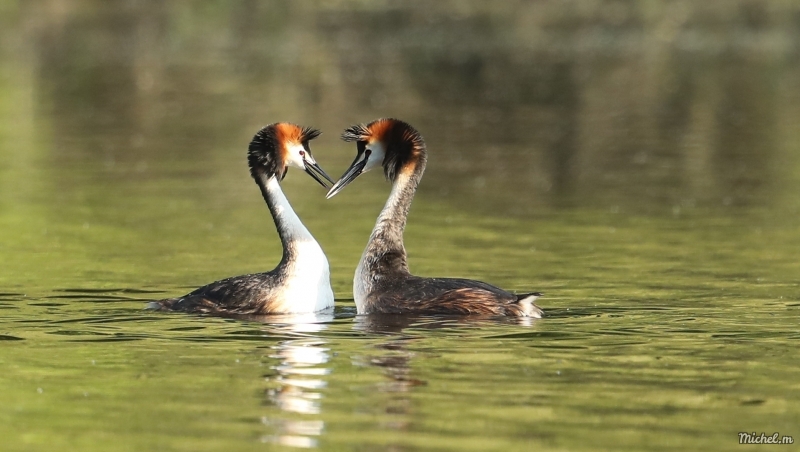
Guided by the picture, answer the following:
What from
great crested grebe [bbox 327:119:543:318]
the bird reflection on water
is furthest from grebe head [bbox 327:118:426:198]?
the bird reflection on water

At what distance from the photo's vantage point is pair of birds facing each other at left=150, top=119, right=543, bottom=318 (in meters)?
12.4

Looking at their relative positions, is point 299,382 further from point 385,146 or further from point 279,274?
point 385,146

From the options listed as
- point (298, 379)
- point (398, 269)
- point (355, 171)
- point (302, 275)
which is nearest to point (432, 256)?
point (355, 171)

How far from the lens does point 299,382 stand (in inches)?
388

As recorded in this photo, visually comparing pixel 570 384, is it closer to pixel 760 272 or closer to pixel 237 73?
pixel 760 272

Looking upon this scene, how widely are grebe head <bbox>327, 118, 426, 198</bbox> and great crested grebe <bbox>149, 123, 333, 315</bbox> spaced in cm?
34

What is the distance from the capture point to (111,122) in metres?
33.0

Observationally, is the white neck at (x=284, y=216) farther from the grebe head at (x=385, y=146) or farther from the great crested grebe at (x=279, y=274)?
the grebe head at (x=385, y=146)

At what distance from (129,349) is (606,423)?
3822mm

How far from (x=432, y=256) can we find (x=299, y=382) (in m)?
6.67

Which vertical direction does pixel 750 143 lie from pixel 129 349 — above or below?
above

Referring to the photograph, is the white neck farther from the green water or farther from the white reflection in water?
the white reflection in water

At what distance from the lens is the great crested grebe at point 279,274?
12836mm

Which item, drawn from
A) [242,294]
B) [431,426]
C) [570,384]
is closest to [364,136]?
[242,294]
